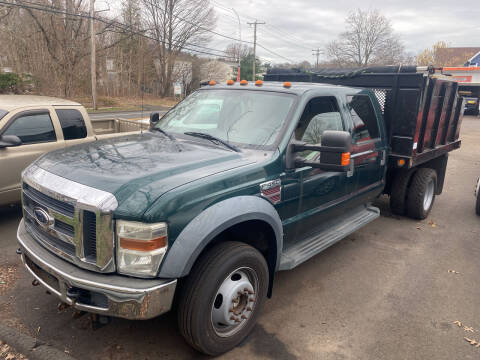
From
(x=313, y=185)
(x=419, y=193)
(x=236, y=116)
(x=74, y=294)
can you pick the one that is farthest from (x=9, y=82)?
(x=74, y=294)

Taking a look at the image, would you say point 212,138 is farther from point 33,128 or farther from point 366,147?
point 33,128

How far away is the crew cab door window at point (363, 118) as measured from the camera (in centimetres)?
420

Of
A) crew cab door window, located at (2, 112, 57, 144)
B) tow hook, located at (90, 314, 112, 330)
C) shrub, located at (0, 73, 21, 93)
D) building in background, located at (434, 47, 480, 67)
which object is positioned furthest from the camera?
building in background, located at (434, 47, 480, 67)

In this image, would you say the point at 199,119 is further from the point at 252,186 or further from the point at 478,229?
the point at 478,229

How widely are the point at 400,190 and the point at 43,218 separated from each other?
16.5 ft

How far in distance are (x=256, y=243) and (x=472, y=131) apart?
21.1 meters

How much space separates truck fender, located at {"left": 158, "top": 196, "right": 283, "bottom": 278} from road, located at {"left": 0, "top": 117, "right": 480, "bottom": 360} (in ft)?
3.02

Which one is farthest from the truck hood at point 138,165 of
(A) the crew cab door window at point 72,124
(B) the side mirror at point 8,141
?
(A) the crew cab door window at point 72,124

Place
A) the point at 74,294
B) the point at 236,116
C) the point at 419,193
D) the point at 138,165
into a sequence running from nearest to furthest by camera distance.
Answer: the point at 74,294
the point at 138,165
the point at 236,116
the point at 419,193

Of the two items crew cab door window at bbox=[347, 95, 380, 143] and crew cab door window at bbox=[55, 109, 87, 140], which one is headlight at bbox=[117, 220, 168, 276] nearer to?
crew cab door window at bbox=[347, 95, 380, 143]

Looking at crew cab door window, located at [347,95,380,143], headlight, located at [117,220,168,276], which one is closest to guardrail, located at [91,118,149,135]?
crew cab door window, located at [347,95,380,143]

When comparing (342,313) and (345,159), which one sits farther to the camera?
(342,313)

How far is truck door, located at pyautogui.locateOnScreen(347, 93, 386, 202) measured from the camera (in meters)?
4.21

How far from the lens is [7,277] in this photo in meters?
3.75
